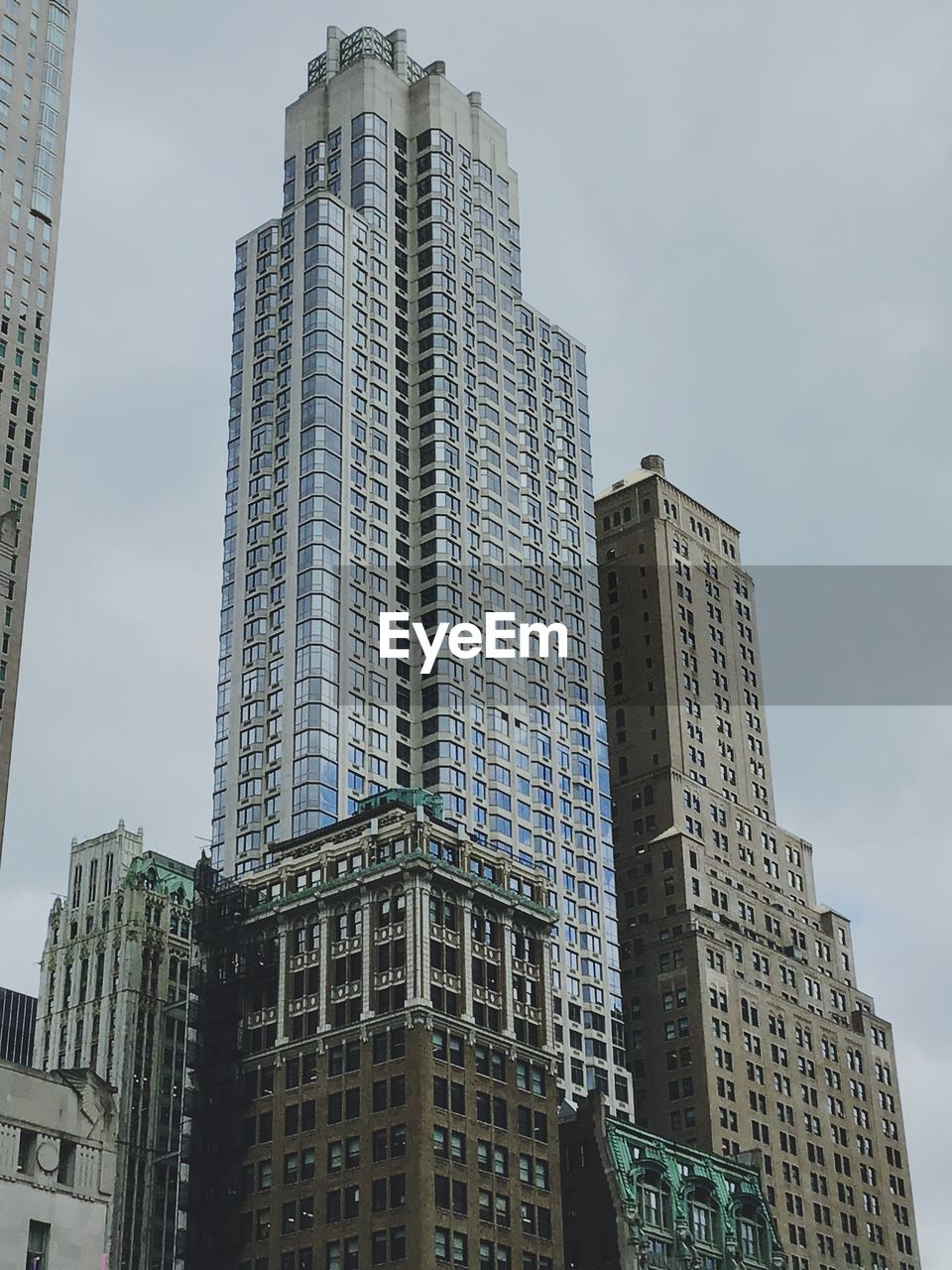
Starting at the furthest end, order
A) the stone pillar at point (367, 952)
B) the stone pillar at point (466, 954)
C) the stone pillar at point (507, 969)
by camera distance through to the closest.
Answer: the stone pillar at point (507, 969) < the stone pillar at point (466, 954) < the stone pillar at point (367, 952)

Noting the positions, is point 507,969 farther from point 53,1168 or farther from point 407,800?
point 53,1168

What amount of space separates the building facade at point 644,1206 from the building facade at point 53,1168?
87.6m

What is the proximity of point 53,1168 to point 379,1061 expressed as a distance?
69.5m

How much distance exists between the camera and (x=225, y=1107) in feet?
529

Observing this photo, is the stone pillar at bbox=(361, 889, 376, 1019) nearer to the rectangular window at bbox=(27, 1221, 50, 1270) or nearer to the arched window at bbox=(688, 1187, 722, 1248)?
the arched window at bbox=(688, 1187, 722, 1248)

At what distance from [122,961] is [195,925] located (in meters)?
21.8

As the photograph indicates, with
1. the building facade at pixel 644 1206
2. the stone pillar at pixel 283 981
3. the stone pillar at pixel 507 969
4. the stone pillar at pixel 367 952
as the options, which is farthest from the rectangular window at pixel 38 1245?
the building facade at pixel 644 1206

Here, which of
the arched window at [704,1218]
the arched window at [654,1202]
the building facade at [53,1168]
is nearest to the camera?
the building facade at [53,1168]

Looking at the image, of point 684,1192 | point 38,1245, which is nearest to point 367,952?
point 684,1192

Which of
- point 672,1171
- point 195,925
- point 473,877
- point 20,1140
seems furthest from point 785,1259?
point 20,1140

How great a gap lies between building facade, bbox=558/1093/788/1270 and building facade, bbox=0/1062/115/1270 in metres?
87.6

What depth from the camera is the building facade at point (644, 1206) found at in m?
166

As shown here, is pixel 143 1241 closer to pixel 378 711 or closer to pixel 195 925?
pixel 195 925

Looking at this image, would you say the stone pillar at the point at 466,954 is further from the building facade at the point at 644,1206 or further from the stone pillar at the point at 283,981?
the building facade at the point at 644,1206
